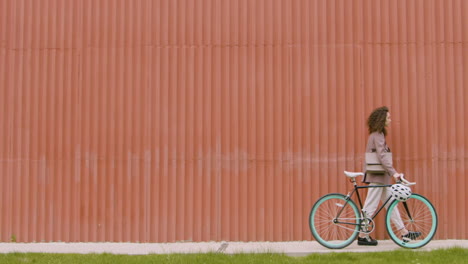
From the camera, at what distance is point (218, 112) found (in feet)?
26.0

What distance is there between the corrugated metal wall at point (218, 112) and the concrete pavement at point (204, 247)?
18cm

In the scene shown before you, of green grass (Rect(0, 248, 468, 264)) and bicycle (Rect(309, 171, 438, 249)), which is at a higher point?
bicycle (Rect(309, 171, 438, 249))

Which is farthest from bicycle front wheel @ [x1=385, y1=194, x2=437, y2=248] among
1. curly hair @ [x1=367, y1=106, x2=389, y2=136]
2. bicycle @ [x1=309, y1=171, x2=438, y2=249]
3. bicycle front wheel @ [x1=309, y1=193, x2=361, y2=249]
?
curly hair @ [x1=367, y1=106, x2=389, y2=136]

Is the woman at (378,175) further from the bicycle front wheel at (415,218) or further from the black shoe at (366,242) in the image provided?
the bicycle front wheel at (415,218)

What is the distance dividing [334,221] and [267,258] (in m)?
1.16

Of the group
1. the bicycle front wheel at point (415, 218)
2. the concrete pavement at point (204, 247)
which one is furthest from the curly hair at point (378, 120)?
the concrete pavement at point (204, 247)

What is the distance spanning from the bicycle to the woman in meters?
0.08

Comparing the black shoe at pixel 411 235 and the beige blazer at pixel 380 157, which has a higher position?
the beige blazer at pixel 380 157

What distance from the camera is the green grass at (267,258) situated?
6445mm

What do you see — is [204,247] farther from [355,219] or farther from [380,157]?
→ [380,157]

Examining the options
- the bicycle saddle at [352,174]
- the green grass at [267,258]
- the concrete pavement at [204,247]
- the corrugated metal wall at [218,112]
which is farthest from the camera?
the corrugated metal wall at [218,112]

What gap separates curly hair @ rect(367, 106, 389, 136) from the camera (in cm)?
730

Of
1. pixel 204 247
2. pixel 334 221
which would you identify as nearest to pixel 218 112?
pixel 204 247

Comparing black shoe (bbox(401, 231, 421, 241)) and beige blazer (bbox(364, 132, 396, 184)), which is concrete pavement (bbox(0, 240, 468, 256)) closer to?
black shoe (bbox(401, 231, 421, 241))
